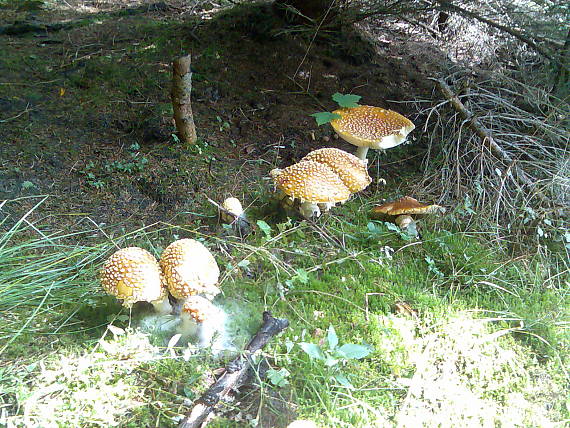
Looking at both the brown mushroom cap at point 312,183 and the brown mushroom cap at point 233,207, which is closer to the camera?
the brown mushroom cap at point 312,183

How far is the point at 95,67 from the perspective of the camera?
5102 millimetres

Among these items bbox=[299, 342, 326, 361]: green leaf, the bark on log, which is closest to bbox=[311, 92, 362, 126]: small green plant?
the bark on log

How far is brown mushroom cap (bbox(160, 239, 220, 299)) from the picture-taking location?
2.45 meters

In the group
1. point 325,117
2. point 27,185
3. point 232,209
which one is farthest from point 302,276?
point 27,185

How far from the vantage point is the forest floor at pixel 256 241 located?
7.86 ft

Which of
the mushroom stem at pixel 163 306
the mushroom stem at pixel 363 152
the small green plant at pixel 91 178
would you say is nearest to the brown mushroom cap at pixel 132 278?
the mushroom stem at pixel 163 306

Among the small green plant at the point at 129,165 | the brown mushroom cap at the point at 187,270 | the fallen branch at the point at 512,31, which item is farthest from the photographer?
the fallen branch at the point at 512,31

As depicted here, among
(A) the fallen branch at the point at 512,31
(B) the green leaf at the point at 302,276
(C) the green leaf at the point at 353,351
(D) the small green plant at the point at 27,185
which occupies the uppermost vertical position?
(A) the fallen branch at the point at 512,31

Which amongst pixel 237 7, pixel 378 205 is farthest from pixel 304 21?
pixel 378 205

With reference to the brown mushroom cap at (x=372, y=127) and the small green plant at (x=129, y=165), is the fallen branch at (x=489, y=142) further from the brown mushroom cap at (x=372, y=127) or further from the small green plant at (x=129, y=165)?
the small green plant at (x=129, y=165)

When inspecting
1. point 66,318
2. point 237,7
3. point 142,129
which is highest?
point 237,7

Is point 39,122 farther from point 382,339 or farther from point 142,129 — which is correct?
point 382,339

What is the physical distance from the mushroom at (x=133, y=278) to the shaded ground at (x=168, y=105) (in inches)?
48.7

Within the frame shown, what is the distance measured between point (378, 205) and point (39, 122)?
3232 mm
